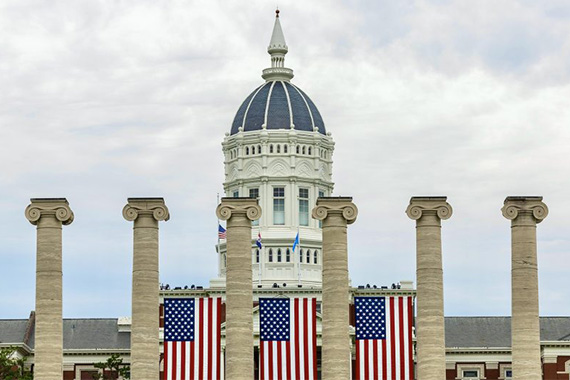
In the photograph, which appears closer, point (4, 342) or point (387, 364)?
point (387, 364)

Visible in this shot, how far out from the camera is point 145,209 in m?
116

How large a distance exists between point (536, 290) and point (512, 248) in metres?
3.07

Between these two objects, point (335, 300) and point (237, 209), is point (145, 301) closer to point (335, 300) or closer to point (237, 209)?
point (237, 209)

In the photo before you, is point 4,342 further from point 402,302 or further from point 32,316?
point 402,302

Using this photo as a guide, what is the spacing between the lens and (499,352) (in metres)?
195

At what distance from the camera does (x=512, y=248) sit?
115625 millimetres

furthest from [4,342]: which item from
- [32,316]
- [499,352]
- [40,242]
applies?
[40,242]

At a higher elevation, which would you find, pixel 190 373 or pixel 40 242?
pixel 40 242

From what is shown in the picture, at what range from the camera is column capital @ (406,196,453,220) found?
380ft

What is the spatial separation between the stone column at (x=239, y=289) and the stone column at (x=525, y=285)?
1651cm

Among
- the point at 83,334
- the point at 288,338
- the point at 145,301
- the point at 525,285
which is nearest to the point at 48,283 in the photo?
the point at 145,301

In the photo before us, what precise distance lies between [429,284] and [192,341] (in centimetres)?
1556

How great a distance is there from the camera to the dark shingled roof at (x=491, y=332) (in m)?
195

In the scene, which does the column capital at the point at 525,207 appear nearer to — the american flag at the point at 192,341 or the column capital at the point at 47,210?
the american flag at the point at 192,341
